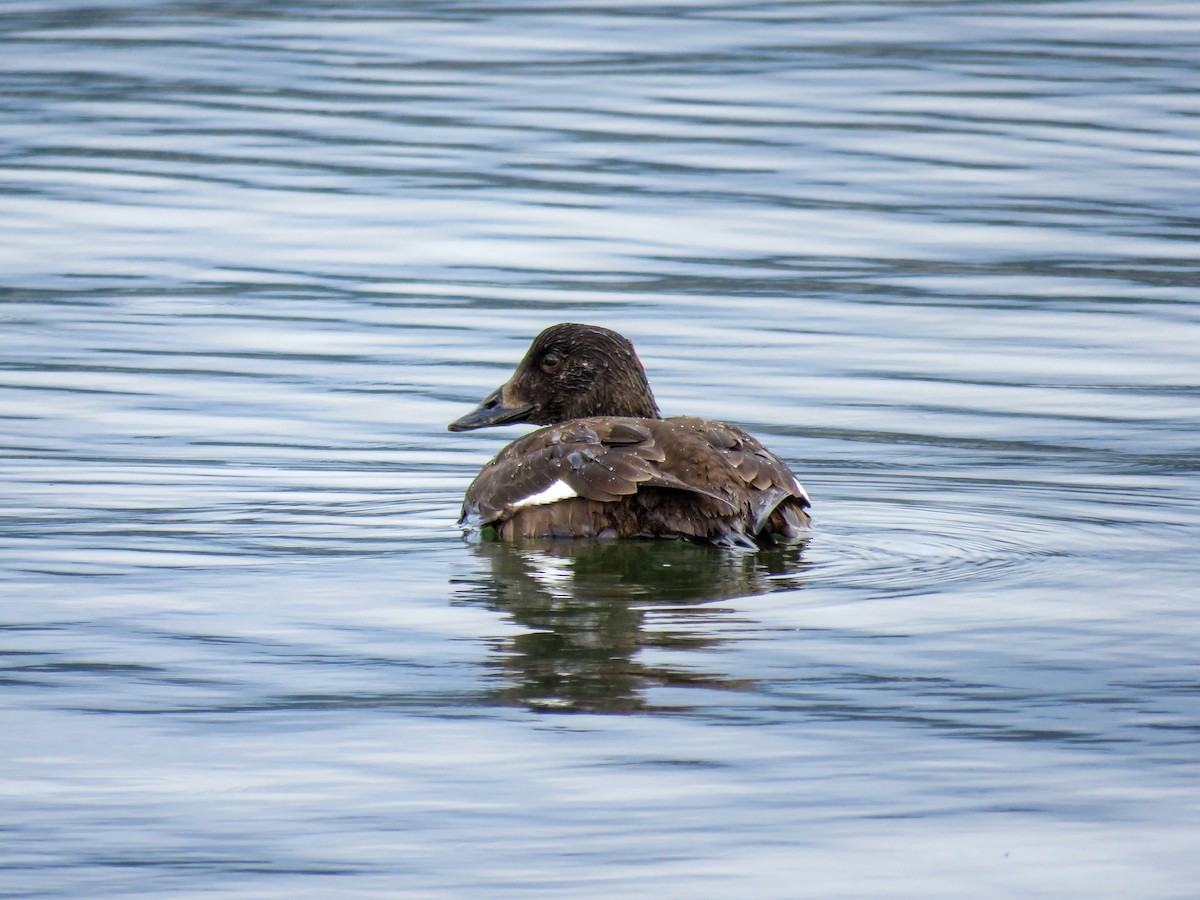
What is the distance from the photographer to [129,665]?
709 cm

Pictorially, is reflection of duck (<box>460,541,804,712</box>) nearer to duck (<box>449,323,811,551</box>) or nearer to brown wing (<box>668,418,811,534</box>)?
duck (<box>449,323,811,551</box>)

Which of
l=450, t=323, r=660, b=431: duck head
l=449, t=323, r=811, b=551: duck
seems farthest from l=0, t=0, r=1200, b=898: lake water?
l=450, t=323, r=660, b=431: duck head

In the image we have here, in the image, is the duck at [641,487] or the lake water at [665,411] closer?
the lake water at [665,411]

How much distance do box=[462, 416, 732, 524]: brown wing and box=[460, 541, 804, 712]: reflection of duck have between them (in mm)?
187

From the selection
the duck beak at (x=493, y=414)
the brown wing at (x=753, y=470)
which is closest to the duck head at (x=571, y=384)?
the duck beak at (x=493, y=414)

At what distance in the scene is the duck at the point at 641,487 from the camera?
8.67 meters

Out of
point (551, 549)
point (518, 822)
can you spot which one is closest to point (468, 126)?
point (551, 549)

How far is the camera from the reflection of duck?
6863 millimetres

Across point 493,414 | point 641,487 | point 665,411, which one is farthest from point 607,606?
point 665,411

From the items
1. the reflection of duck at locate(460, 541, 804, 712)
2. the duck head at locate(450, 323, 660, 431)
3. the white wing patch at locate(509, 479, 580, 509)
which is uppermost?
the duck head at locate(450, 323, 660, 431)

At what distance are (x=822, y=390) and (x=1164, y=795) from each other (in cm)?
642

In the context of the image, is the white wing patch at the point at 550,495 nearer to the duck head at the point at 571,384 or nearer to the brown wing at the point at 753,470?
the brown wing at the point at 753,470

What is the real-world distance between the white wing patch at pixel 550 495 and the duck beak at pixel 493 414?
1567mm

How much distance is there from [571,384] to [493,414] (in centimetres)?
40
